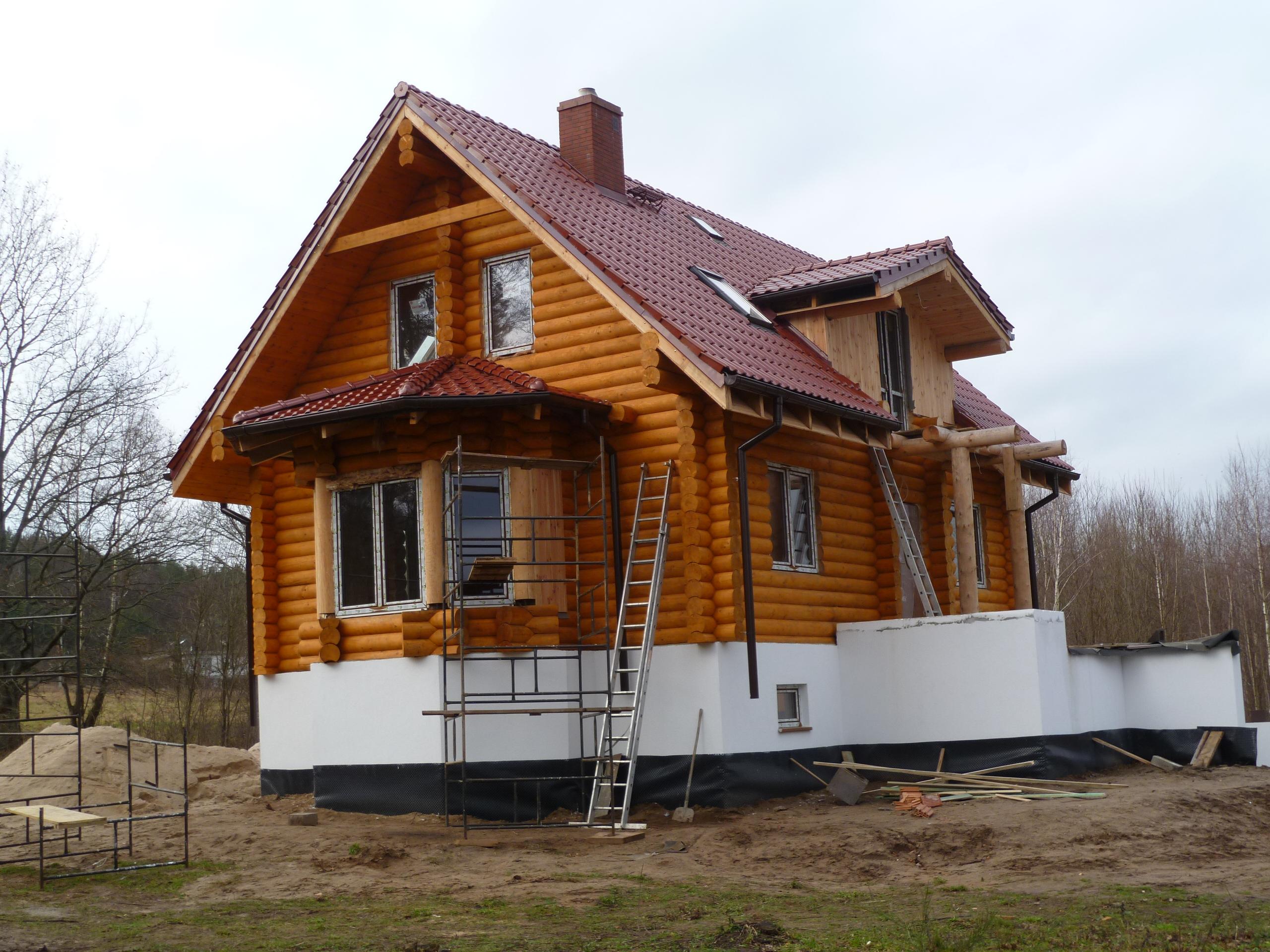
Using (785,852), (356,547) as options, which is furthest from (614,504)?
(785,852)

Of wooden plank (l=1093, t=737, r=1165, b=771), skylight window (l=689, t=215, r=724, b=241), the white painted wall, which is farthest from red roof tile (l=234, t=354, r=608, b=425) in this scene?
wooden plank (l=1093, t=737, r=1165, b=771)

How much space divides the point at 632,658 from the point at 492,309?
4.70 meters

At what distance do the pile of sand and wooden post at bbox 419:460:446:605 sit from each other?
5145 millimetres

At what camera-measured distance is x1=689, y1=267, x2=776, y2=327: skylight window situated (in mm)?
16797

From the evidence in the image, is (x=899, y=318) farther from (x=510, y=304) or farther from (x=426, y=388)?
(x=426, y=388)

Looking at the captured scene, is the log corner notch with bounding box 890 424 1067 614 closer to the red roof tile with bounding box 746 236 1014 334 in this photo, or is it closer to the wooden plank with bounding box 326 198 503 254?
the red roof tile with bounding box 746 236 1014 334

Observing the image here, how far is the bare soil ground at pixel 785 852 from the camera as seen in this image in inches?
404

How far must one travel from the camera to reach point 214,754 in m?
20.2

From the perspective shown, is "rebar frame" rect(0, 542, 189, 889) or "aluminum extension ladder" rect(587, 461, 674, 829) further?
"aluminum extension ladder" rect(587, 461, 674, 829)

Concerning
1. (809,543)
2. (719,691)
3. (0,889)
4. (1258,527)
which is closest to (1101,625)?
(1258,527)

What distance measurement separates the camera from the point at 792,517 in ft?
52.4

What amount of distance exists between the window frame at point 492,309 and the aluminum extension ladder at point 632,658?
7.72 ft

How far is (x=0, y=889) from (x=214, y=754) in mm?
9489

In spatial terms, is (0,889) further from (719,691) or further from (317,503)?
(719,691)
